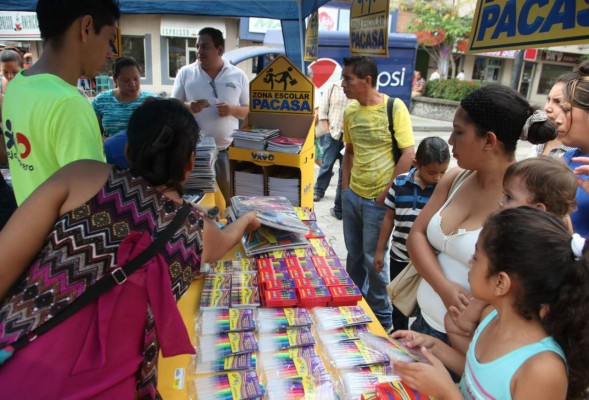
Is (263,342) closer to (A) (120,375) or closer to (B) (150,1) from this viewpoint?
(A) (120,375)

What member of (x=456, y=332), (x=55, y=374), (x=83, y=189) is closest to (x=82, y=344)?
(x=55, y=374)

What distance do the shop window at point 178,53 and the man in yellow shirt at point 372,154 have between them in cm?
1385

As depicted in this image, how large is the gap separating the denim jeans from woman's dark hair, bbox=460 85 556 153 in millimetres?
3894

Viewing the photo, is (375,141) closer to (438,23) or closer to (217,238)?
(217,238)

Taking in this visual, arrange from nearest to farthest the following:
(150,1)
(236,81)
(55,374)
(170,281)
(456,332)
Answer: (55,374) < (170,281) < (456,332) < (236,81) < (150,1)

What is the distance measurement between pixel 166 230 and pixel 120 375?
13.7 inches

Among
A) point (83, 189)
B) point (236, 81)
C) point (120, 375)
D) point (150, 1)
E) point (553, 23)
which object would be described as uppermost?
point (150, 1)

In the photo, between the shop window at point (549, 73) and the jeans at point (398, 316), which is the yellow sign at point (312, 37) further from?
the shop window at point (549, 73)

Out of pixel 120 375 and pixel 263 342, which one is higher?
pixel 120 375

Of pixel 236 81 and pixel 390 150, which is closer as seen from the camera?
pixel 390 150

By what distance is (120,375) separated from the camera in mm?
909

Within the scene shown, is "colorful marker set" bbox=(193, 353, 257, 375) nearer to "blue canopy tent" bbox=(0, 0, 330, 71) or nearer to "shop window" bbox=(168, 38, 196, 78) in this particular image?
"blue canopy tent" bbox=(0, 0, 330, 71)

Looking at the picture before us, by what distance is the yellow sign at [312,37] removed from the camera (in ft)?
10.9

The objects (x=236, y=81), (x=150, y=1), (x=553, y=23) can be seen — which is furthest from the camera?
(x=150, y=1)
